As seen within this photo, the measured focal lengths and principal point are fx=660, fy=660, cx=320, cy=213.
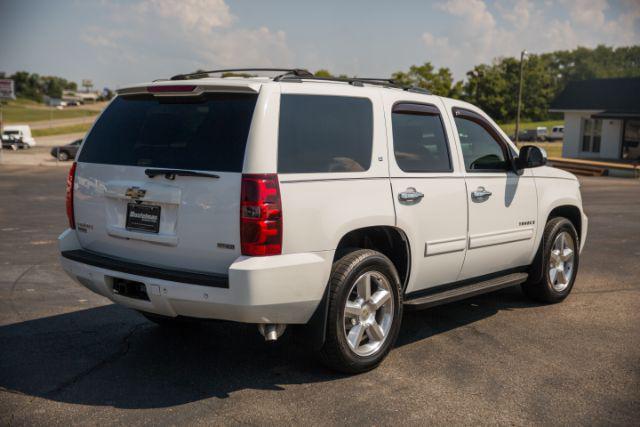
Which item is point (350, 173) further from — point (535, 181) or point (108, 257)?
point (535, 181)

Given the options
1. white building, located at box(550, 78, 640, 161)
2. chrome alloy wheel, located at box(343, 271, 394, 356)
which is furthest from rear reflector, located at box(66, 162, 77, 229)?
white building, located at box(550, 78, 640, 161)

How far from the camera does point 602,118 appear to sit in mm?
40906

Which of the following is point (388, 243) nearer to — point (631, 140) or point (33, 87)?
point (631, 140)

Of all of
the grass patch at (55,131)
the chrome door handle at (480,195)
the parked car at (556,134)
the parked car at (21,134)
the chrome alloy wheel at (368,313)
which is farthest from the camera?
the parked car at (556,134)

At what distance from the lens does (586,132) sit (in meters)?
43.2

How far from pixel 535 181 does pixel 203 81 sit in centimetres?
336

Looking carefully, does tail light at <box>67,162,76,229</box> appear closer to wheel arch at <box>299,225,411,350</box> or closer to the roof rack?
the roof rack

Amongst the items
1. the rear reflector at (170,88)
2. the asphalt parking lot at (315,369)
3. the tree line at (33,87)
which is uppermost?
the tree line at (33,87)

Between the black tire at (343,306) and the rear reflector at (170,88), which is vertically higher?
the rear reflector at (170,88)

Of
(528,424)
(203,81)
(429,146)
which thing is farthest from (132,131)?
(528,424)

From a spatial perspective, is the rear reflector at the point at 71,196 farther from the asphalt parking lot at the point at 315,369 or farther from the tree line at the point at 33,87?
the tree line at the point at 33,87

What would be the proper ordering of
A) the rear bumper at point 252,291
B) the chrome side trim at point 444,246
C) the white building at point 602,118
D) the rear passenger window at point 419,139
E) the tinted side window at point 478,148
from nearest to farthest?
the rear bumper at point 252,291 → the rear passenger window at point 419,139 → the chrome side trim at point 444,246 → the tinted side window at point 478,148 → the white building at point 602,118

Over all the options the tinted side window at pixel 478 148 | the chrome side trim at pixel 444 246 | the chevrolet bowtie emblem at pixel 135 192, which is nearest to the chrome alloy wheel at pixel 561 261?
the tinted side window at pixel 478 148

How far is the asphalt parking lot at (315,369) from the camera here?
3.84 metres
